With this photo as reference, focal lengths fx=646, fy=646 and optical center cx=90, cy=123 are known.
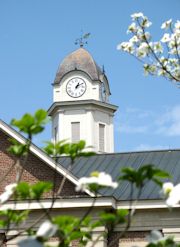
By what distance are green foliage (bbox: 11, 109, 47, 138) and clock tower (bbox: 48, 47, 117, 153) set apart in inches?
1248

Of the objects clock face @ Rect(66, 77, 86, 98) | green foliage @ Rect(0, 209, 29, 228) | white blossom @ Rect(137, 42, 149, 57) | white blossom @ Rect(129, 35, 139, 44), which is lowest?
green foliage @ Rect(0, 209, 29, 228)

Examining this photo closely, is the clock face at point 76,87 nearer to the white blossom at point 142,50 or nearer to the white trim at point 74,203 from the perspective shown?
the white trim at point 74,203

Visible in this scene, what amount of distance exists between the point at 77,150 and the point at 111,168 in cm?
1807

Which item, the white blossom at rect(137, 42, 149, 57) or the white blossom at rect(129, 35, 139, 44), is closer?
the white blossom at rect(137, 42, 149, 57)

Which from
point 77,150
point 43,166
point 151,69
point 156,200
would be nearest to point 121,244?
point 156,200

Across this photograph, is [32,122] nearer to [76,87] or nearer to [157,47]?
[157,47]

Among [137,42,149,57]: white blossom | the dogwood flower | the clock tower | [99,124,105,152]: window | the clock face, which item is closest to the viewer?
the dogwood flower

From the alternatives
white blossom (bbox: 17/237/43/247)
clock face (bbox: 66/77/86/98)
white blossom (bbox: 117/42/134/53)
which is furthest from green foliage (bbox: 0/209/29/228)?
clock face (bbox: 66/77/86/98)

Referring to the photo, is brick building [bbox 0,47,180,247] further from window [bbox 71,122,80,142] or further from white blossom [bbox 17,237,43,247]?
white blossom [bbox 17,237,43,247]

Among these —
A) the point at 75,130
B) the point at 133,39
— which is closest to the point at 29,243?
the point at 133,39

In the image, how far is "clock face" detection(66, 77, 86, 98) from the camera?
39.5 m

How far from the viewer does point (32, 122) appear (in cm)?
523

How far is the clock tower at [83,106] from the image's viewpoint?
38.2 metres

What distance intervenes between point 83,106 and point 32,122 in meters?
→ 33.5
